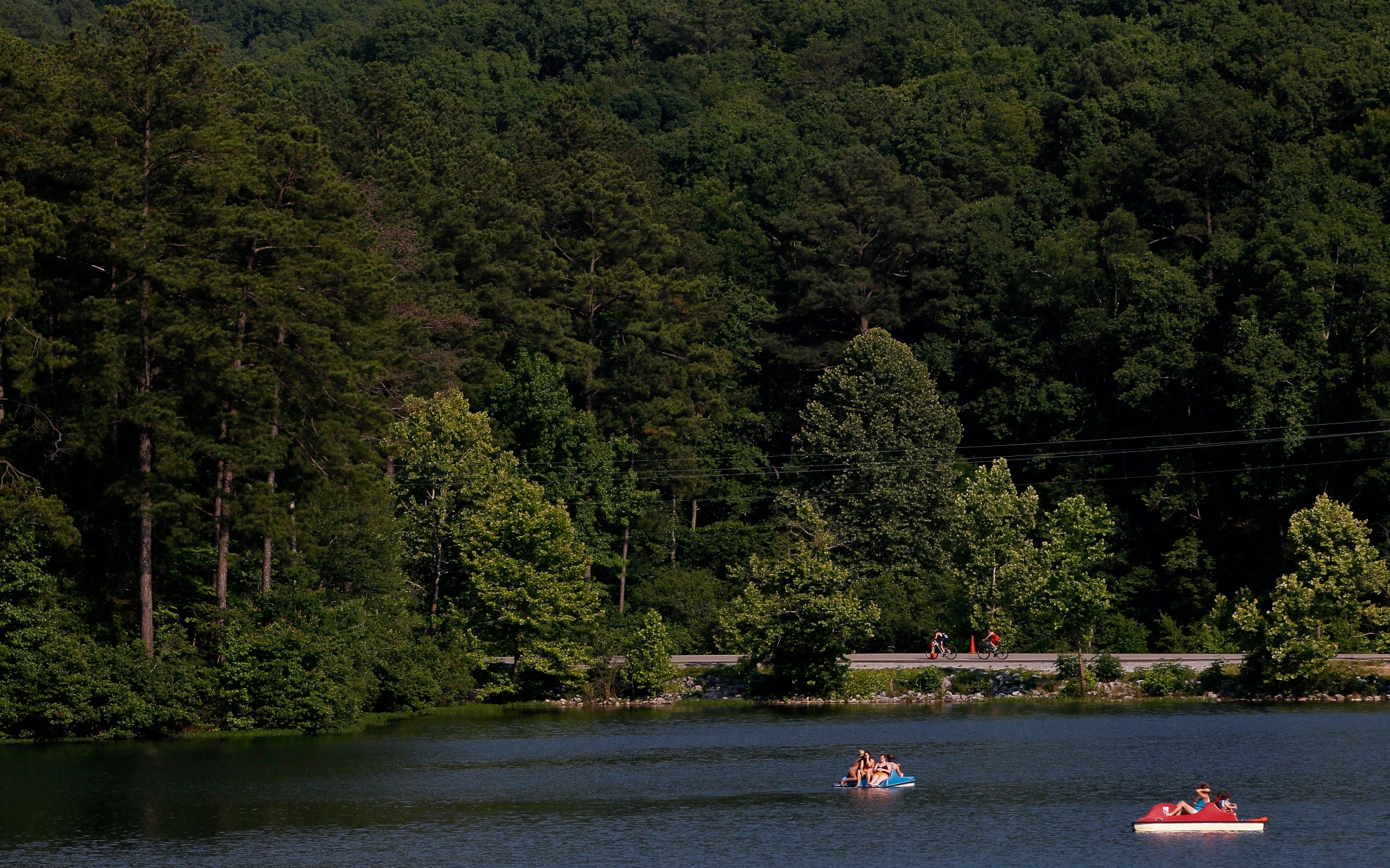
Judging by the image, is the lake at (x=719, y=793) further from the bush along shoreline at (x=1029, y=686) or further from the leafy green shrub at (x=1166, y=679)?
the leafy green shrub at (x=1166, y=679)

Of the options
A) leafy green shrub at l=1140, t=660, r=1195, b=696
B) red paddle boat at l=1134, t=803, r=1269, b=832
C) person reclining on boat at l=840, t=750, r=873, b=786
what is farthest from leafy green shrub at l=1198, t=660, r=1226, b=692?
red paddle boat at l=1134, t=803, r=1269, b=832

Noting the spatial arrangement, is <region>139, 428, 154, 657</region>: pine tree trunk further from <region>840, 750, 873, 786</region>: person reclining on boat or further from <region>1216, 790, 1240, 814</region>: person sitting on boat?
<region>1216, 790, 1240, 814</region>: person sitting on boat

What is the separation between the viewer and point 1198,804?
42562 millimetres

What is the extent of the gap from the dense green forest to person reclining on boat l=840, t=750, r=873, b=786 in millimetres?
24498

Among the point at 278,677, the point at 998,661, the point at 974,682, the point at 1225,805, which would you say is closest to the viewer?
the point at 1225,805

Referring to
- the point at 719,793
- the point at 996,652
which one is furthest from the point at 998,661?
the point at 719,793

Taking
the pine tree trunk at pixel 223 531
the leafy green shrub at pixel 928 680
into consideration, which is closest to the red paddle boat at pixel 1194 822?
the leafy green shrub at pixel 928 680

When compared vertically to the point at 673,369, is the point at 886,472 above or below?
below

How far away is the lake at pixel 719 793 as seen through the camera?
39594 millimetres

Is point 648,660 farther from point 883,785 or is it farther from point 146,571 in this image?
point 883,785

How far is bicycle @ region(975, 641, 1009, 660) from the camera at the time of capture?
78.4 meters

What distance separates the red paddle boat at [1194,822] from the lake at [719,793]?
15.7 inches

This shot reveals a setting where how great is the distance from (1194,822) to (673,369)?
203 feet

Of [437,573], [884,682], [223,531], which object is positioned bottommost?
[884,682]
